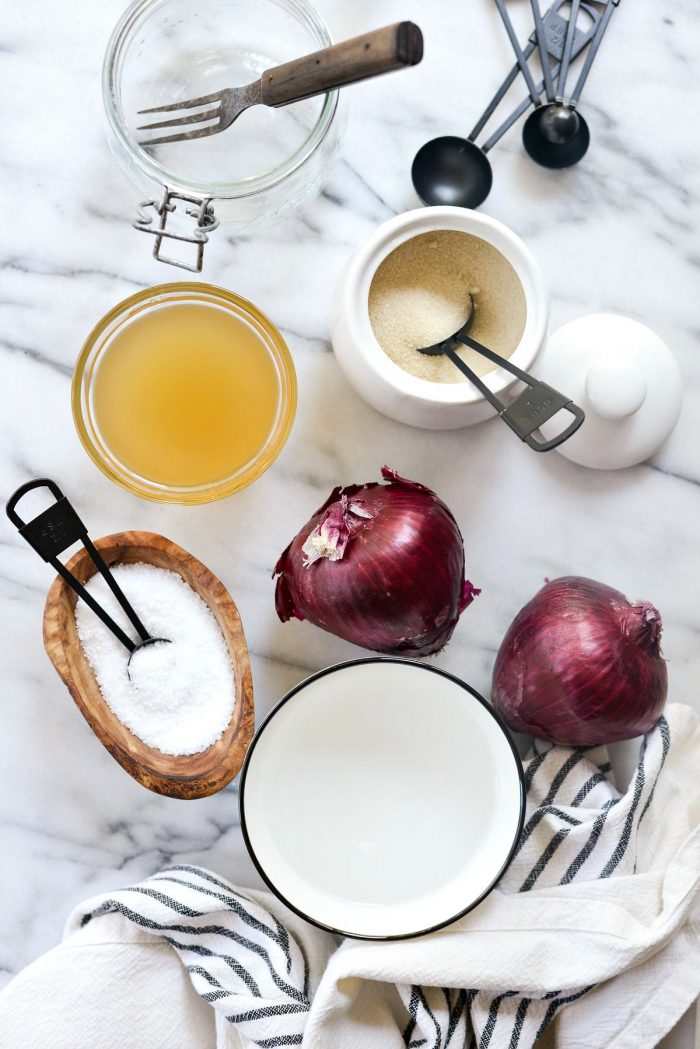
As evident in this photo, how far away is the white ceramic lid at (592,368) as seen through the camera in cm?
89

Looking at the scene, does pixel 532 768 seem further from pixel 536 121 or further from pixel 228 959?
pixel 536 121

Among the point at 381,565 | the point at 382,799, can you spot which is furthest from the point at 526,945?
the point at 381,565

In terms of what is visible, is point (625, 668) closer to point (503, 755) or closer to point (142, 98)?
point (503, 755)

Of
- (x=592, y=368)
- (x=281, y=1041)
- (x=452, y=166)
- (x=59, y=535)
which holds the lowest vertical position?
(x=281, y=1041)

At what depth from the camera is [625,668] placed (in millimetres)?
824

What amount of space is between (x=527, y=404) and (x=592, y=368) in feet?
0.42

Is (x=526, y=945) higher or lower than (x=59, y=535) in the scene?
lower

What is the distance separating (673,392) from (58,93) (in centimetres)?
66

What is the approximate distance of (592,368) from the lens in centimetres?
87

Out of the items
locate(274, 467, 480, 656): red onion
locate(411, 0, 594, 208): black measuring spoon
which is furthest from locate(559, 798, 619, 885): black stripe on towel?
locate(411, 0, 594, 208): black measuring spoon

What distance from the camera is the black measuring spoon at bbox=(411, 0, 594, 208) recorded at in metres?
0.91

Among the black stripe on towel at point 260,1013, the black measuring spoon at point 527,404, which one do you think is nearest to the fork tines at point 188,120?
the black measuring spoon at point 527,404

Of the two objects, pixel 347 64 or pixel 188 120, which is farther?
pixel 188 120

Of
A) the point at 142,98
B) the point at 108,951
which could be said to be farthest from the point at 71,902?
the point at 142,98
